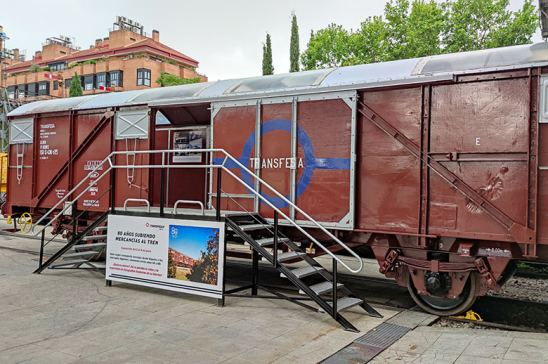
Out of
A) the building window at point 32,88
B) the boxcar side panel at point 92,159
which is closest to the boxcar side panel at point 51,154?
the boxcar side panel at point 92,159

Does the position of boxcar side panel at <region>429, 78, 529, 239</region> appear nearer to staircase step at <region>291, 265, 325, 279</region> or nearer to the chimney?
staircase step at <region>291, 265, 325, 279</region>

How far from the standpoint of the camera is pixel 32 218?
38.2 ft

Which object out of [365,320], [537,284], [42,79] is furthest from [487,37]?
[42,79]

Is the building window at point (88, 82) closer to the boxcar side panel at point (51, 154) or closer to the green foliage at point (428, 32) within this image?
the green foliage at point (428, 32)

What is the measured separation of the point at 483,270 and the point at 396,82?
290 cm

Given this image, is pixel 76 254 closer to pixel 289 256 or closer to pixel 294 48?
pixel 289 256

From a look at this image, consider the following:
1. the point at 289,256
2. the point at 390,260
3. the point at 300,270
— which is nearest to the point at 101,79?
the point at 289,256

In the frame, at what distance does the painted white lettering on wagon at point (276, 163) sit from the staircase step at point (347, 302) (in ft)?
7.41

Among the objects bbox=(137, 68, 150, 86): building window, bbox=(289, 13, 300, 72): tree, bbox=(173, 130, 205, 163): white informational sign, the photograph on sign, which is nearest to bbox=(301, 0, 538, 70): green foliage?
bbox=(289, 13, 300, 72): tree

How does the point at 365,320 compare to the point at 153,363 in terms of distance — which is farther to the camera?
the point at 365,320

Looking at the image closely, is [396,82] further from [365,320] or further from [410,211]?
[365,320]

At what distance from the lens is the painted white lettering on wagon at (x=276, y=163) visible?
775cm

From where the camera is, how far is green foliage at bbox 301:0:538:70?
23.9m

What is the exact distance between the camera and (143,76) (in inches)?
2077
